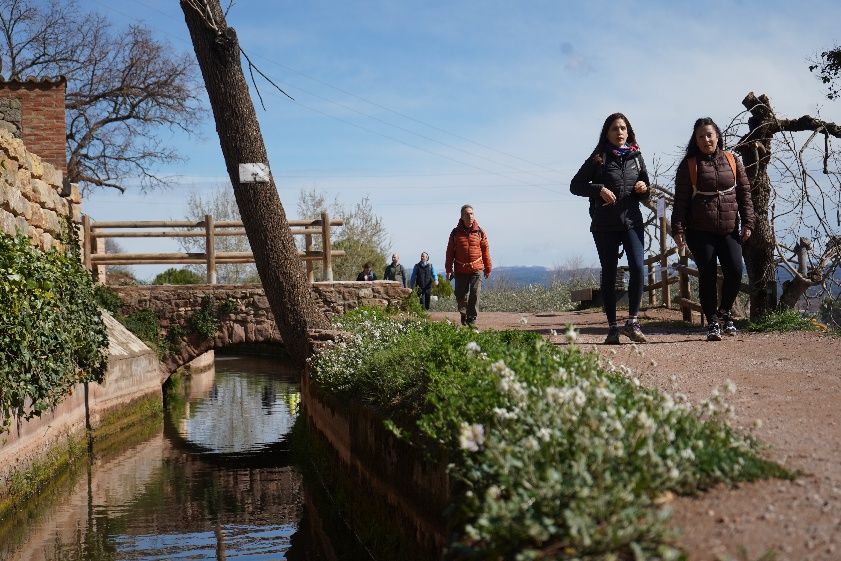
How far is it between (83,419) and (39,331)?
3483 millimetres

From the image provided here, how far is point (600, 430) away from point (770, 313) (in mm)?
8304

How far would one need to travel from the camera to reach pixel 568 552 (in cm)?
364

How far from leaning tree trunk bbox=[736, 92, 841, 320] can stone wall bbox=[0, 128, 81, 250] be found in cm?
821

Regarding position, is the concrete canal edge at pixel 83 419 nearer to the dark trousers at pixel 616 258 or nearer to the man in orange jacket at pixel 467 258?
the man in orange jacket at pixel 467 258

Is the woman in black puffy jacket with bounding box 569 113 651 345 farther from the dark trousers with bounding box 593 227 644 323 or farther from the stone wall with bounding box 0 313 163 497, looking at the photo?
the stone wall with bounding box 0 313 163 497

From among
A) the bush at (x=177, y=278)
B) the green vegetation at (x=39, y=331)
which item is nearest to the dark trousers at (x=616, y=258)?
the green vegetation at (x=39, y=331)

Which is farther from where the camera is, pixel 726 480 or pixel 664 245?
pixel 664 245

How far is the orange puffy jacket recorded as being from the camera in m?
13.3

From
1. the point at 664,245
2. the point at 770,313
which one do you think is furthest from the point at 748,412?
the point at 664,245

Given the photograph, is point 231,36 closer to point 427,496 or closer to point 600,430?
point 427,496

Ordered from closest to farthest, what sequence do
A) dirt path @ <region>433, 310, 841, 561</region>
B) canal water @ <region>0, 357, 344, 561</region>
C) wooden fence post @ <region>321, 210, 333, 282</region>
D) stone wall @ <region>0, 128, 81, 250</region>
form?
dirt path @ <region>433, 310, 841, 561</region> < canal water @ <region>0, 357, 344, 561</region> < stone wall @ <region>0, 128, 81, 250</region> < wooden fence post @ <region>321, 210, 333, 282</region>

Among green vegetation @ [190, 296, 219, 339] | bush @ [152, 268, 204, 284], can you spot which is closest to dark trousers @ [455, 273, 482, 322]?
green vegetation @ [190, 296, 219, 339]

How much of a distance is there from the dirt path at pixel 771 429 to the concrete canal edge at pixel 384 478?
1.27 metres

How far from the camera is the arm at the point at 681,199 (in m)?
9.60
